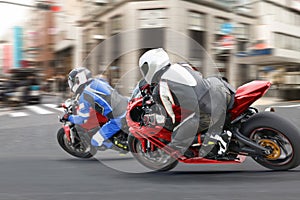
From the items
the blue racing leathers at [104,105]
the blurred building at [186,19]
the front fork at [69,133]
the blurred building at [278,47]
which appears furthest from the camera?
the blurred building at [278,47]

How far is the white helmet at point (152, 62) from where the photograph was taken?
4.27m

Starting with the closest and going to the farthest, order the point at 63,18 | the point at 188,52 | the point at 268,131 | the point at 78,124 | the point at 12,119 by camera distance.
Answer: the point at 268,131, the point at 188,52, the point at 78,124, the point at 12,119, the point at 63,18

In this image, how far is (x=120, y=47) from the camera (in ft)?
14.3

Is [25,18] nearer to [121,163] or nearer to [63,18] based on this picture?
[63,18]

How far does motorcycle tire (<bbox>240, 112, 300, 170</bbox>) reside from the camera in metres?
4.05

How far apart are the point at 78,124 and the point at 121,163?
0.93m

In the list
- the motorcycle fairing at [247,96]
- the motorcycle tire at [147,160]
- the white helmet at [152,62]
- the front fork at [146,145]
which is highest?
the white helmet at [152,62]

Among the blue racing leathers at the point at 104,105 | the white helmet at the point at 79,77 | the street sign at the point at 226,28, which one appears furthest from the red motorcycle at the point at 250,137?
the street sign at the point at 226,28

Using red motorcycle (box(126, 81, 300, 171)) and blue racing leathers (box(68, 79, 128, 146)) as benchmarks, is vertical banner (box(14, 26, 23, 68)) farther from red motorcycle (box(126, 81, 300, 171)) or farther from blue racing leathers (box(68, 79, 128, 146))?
red motorcycle (box(126, 81, 300, 171))

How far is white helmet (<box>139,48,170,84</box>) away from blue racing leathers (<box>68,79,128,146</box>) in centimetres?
100

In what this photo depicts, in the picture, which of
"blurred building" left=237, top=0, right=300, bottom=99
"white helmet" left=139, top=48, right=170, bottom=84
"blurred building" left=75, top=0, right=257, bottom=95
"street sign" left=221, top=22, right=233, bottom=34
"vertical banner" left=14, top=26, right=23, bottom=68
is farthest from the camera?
"vertical banner" left=14, top=26, right=23, bottom=68

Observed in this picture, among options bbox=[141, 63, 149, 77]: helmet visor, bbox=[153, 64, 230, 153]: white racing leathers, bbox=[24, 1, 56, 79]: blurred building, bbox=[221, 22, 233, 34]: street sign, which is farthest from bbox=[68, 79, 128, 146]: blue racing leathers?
bbox=[24, 1, 56, 79]: blurred building

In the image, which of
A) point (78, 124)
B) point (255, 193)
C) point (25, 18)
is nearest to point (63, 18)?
point (25, 18)

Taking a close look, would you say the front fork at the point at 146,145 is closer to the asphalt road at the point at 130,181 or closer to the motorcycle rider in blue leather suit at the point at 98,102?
the asphalt road at the point at 130,181
